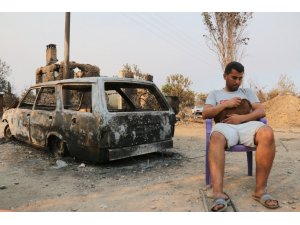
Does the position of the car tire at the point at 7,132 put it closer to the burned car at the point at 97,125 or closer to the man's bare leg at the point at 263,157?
the burned car at the point at 97,125

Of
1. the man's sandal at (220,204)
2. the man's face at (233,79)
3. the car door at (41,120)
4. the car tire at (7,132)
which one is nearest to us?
the man's sandal at (220,204)

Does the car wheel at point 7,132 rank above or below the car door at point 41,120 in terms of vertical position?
below

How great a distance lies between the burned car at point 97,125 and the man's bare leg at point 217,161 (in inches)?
69.7

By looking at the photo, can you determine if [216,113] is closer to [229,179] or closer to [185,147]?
[229,179]

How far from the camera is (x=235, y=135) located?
3.02 meters

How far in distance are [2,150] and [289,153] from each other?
545cm

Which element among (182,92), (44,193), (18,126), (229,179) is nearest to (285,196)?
(229,179)

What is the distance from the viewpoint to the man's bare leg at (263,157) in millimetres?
2838

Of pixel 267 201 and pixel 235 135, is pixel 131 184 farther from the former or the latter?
pixel 267 201

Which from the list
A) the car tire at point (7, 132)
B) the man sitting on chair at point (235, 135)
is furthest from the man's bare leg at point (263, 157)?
the car tire at point (7, 132)

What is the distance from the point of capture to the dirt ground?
2982 mm

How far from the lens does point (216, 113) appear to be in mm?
3209

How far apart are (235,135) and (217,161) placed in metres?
0.35

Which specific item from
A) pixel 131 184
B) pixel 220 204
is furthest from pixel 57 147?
pixel 220 204
